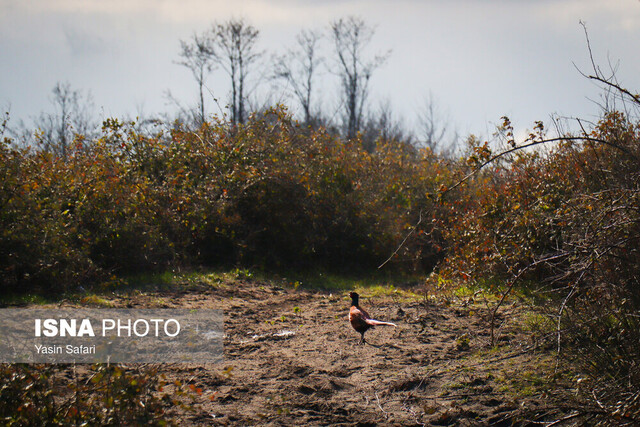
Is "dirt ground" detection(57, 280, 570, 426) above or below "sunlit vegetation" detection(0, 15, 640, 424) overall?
below

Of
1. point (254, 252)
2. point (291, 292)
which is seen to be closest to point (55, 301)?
point (291, 292)

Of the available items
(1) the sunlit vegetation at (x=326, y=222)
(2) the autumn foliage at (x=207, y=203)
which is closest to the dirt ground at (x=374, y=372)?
(1) the sunlit vegetation at (x=326, y=222)

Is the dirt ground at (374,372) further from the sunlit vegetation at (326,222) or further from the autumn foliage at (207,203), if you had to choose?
the autumn foliage at (207,203)

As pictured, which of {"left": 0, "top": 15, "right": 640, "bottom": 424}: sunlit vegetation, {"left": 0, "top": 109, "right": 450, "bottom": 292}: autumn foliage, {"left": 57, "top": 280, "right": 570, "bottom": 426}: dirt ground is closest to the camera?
{"left": 0, "top": 15, "right": 640, "bottom": 424}: sunlit vegetation

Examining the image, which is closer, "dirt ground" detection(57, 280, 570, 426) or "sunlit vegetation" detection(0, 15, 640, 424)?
"sunlit vegetation" detection(0, 15, 640, 424)

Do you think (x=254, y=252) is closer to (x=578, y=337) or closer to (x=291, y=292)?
(x=291, y=292)

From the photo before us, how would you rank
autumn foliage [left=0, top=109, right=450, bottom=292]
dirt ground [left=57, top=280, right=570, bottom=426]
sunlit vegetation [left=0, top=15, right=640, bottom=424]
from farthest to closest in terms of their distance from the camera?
1. autumn foliage [left=0, top=109, right=450, bottom=292]
2. dirt ground [left=57, top=280, right=570, bottom=426]
3. sunlit vegetation [left=0, top=15, right=640, bottom=424]

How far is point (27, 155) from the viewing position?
9891mm

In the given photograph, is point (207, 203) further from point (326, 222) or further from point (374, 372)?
point (374, 372)

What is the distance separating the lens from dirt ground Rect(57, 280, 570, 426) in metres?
4.96

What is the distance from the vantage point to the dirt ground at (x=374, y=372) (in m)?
4.96

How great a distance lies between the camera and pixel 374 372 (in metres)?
6.07

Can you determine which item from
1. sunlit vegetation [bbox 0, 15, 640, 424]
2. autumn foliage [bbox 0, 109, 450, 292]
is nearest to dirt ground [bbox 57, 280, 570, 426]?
sunlit vegetation [bbox 0, 15, 640, 424]

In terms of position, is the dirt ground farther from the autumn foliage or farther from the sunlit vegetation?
the autumn foliage
